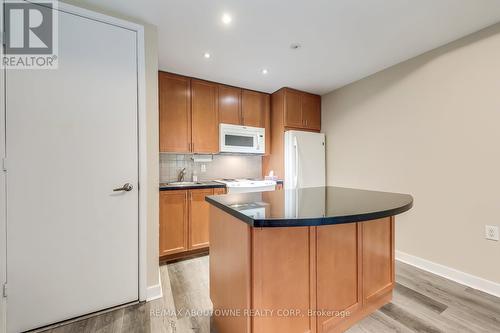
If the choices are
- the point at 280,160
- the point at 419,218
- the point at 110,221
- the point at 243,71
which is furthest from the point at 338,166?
the point at 110,221

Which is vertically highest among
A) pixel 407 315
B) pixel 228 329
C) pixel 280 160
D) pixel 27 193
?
pixel 280 160

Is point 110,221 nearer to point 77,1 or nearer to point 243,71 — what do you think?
point 77,1

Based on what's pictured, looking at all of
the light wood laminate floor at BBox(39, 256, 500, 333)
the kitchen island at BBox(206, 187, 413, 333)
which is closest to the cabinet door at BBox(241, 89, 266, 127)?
the kitchen island at BBox(206, 187, 413, 333)

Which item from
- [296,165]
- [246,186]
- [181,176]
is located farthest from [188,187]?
[296,165]

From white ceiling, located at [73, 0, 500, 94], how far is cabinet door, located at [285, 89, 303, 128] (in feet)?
1.74

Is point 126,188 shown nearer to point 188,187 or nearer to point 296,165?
point 188,187

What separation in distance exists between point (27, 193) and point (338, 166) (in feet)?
11.6

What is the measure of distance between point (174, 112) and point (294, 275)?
249 centimetres

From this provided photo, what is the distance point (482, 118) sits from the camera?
1.97 metres

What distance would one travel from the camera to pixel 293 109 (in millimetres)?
3422

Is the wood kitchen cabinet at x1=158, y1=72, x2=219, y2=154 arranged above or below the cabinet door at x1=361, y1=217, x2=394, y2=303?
above

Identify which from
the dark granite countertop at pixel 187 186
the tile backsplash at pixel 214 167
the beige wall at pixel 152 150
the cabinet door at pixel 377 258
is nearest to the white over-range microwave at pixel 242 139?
the tile backsplash at pixel 214 167

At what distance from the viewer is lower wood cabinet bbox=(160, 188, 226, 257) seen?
101 inches

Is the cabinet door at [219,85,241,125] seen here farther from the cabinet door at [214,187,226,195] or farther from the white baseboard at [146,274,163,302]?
the white baseboard at [146,274,163,302]
